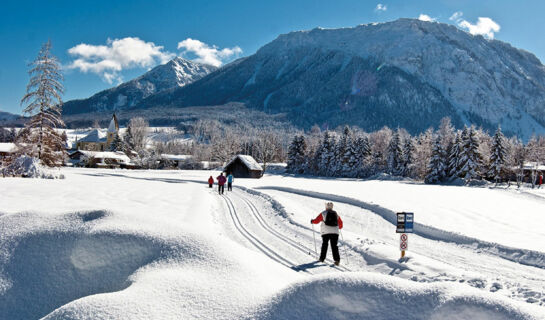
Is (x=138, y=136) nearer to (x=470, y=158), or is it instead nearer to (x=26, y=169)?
(x=26, y=169)

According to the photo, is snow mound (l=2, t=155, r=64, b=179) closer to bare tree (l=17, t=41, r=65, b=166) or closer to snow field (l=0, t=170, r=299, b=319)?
bare tree (l=17, t=41, r=65, b=166)

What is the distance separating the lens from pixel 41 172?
98.3ft

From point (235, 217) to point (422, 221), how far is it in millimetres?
7787

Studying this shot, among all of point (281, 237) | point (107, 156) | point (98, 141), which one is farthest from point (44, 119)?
point (98, 141)

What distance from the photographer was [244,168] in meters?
55.9

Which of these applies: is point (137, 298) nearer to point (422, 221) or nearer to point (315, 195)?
point (422, 221)

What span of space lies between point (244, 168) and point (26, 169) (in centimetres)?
3101

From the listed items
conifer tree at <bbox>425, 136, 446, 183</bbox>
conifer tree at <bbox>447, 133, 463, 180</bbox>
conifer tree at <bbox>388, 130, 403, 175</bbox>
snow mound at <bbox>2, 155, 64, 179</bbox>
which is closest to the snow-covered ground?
snow mound at <bbox>2, 155, 64, 179</bbox>

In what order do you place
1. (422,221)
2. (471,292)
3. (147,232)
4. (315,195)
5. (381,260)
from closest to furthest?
(471,292) → (147,232) → (381,260) → (422,221) → (315,195)

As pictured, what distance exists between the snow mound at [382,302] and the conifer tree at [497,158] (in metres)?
56.1

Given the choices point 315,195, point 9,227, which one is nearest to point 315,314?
point 9,227

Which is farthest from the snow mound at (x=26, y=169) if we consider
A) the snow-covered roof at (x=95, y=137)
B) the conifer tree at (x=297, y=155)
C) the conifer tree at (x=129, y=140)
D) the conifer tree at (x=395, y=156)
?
the snow-covered roof at (x=95, y=137)

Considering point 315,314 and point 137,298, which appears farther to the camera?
point 137,298

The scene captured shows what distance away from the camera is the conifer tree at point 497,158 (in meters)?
50.6
